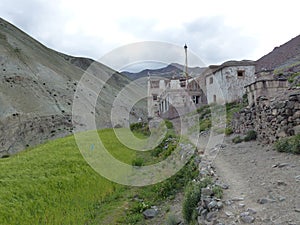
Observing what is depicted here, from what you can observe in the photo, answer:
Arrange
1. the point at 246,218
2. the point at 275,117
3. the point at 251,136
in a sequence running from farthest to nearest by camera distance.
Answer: the point at 251,136, the point at 275,117, the point at 246,218

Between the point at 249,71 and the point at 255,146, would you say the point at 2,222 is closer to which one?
the point at 255,146

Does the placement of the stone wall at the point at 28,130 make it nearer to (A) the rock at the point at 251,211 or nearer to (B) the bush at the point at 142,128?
(B) the bush at the point at 142,128

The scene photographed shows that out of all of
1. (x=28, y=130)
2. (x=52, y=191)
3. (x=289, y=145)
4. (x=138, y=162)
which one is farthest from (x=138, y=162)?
(x=28, y=130)

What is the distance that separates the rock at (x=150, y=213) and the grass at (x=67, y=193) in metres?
0.21

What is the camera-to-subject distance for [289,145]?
9.16 meters

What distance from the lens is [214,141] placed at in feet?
49.3

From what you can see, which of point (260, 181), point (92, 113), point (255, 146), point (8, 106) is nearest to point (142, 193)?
point (255, 146)

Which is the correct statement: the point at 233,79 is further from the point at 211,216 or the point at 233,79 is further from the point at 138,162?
the point at 211,216

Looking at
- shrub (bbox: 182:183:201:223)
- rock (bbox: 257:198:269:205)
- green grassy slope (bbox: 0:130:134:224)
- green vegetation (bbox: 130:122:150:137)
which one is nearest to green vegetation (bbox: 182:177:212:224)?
shrub (bbox: 182:183:201:223)

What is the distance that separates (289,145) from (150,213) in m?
4.59

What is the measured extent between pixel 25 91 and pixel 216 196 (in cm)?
4961

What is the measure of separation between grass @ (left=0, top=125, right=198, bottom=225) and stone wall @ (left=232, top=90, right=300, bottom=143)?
10.1ft

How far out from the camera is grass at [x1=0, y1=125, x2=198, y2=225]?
891cm

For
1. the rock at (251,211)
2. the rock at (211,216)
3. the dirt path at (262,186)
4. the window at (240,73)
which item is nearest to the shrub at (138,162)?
the dirt path at (262,186)
